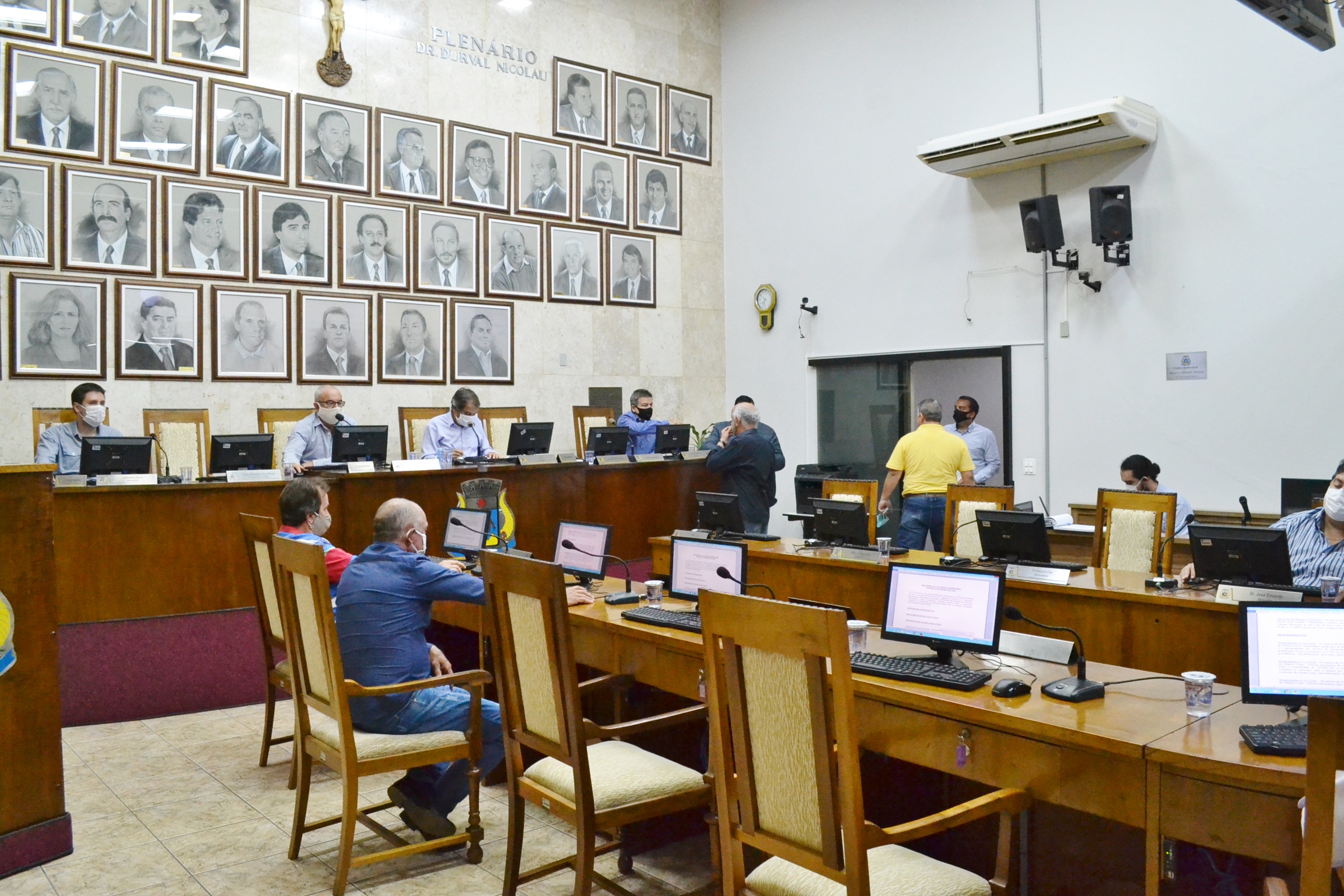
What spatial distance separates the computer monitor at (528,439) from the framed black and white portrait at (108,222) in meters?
2.88

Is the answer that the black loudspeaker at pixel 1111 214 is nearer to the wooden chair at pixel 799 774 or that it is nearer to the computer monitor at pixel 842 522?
the computer monitor at pixel 842 522

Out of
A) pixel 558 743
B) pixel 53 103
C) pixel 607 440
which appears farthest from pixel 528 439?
pixel 558 743

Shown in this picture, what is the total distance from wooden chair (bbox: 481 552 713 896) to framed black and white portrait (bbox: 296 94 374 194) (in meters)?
6.04

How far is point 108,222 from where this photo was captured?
7102mm

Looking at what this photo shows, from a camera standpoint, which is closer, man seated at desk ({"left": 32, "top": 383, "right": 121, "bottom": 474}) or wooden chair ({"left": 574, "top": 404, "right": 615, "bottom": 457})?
man seated at desk ({"left": 32, "top": 383, "right": 121, "bottom": 474})

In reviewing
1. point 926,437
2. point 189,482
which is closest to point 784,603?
point 189,482

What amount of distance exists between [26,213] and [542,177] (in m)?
4.03

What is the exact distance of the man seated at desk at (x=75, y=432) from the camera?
6.31 m

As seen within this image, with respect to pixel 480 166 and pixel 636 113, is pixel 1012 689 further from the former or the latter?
pixel 636 113

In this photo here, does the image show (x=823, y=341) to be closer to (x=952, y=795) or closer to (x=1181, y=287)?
(x=1181, y=287)

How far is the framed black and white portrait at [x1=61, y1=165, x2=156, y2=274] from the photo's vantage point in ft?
22.9

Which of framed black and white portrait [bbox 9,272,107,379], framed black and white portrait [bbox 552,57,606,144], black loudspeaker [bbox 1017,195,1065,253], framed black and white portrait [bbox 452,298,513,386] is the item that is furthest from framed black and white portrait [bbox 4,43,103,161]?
black loudspeaker [bbox 1017,195,1065,253]

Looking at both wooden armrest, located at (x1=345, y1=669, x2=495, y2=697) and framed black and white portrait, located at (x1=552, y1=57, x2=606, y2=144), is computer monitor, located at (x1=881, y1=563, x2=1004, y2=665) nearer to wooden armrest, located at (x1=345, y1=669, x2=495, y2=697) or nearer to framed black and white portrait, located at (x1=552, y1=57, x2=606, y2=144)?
wooden armrest, located at (x1=345, y1=669, x2=495, y2=697)

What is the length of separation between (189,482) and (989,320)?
586 cm
